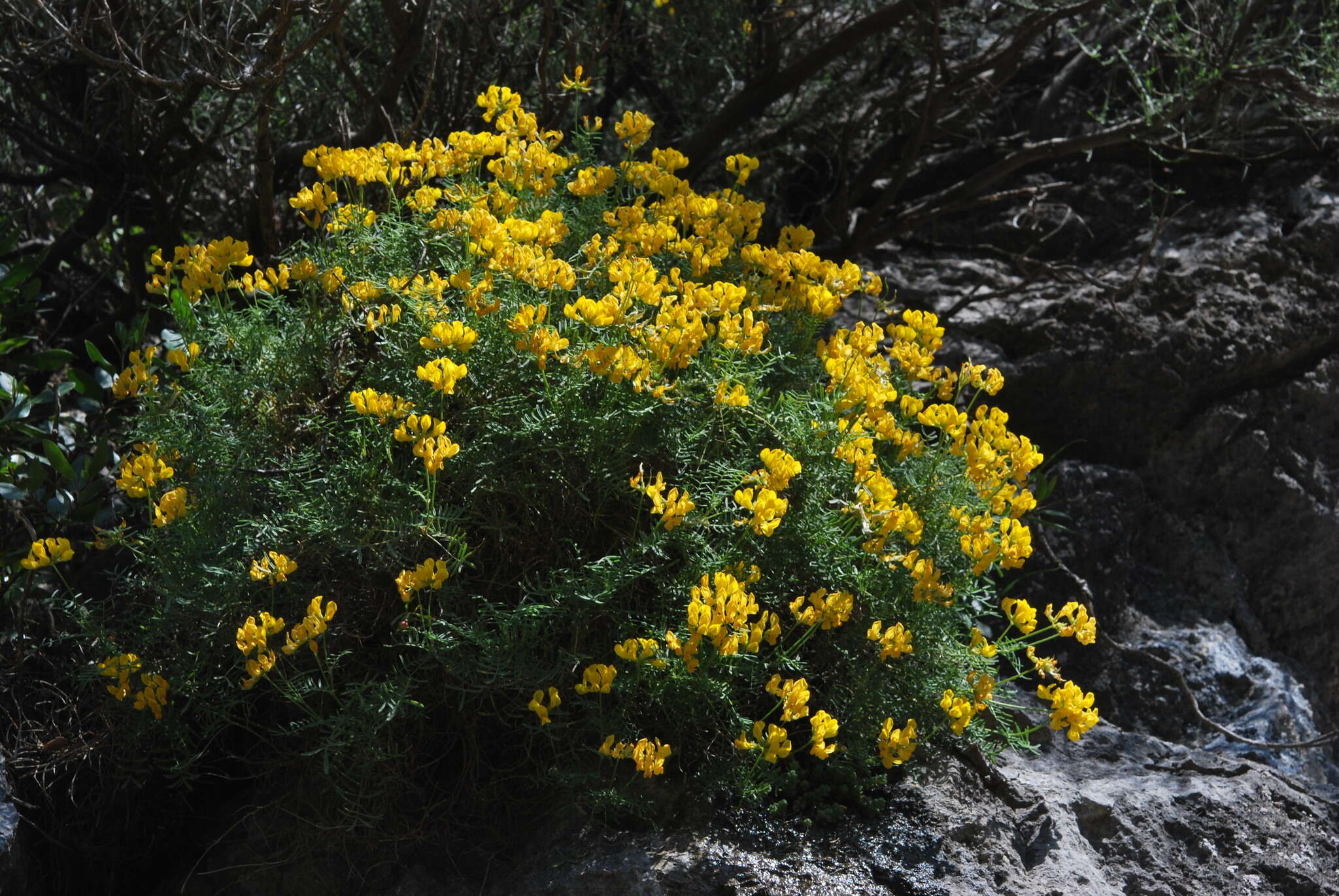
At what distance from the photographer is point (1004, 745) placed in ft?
9.28

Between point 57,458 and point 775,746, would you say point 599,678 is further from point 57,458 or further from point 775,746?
point 57,458

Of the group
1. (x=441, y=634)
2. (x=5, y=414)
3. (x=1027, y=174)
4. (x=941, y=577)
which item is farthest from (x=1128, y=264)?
(x=5, y=414)

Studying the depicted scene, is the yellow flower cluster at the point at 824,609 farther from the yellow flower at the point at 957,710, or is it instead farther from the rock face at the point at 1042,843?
the rock face at the point at 1042,843

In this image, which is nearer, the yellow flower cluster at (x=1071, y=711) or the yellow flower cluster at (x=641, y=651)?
the yellow flower cluster at (x=641, y=651)

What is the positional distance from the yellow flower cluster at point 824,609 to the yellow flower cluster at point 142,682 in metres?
1.25

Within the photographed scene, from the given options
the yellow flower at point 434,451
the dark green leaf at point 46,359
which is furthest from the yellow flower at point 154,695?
the dark green leaf at point 46,359

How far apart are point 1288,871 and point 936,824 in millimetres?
872

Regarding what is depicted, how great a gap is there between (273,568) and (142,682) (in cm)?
48

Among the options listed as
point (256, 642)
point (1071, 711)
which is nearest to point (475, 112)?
point (256, 642)

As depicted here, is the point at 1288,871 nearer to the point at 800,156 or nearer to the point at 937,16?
the point at 937,16

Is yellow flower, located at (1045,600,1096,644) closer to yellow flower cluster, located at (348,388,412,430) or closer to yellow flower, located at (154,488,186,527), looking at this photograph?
yellow flower cluster, located at (348,388,412,430)

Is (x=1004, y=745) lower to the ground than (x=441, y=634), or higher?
lower

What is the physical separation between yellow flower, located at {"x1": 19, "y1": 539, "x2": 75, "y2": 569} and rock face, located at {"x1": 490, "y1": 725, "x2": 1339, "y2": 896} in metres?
1.15

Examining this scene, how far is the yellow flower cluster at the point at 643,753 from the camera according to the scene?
6.97ft
